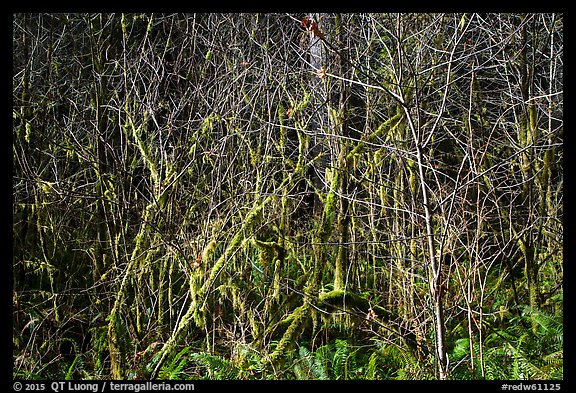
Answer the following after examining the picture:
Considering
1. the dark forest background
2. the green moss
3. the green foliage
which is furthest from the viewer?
the green moss

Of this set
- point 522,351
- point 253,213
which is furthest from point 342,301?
point 522,351

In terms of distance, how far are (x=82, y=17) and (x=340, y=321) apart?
371 centimetres

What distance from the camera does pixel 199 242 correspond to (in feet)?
17.7

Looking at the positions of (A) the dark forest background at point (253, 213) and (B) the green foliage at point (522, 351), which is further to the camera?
(A) the dark forest background at point (253, 213)

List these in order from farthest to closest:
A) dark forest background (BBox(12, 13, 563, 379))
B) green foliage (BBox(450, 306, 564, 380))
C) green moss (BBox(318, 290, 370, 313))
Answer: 1. green moss (BBox(318, 290, 370, 313))
2. dark forest background (BBox(12, 13, 563, 379))
3. green foliage (BBox(450, 306, 564, 380))

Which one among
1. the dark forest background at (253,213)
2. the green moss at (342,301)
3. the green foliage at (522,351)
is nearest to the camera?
the green foliage at (522,351)

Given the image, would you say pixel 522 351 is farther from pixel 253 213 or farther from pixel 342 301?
pixel 253 213

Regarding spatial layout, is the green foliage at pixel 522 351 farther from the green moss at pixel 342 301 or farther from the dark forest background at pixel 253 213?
the green moss at pixel 342 301

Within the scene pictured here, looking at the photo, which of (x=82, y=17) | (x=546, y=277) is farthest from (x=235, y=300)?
(x=546, y=277)

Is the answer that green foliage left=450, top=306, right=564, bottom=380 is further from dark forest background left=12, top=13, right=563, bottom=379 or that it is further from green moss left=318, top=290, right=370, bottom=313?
green moss left=318, top=290, right=370, bottom=313

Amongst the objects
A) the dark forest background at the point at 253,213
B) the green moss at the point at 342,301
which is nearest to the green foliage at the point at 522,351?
the dark forest background at the point at 253,213

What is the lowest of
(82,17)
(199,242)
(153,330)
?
(153,330)

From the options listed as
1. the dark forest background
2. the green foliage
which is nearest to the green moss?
the dark forest background
